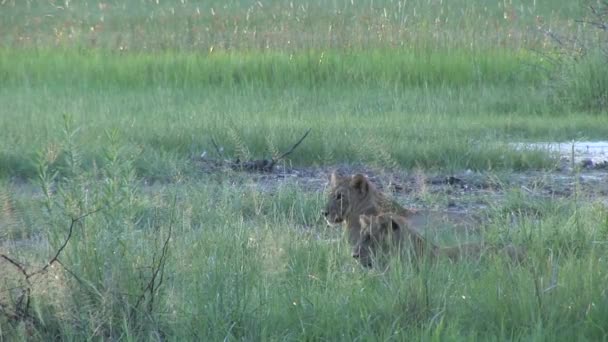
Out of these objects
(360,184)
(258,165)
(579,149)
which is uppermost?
(360,184)

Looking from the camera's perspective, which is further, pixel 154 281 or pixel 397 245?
pixel 397 245

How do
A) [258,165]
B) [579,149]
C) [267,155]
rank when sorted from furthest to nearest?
[579,149] < [267,155] < [258,165]

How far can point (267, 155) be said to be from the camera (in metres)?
9.69

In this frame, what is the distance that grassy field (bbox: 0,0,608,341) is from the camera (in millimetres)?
4801

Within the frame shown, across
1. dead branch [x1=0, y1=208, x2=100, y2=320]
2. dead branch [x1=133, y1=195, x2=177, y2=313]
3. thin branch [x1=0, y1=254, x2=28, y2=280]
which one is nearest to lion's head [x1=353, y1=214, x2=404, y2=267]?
dead branch [x1=133, y1=195, x2=177, y2=313]

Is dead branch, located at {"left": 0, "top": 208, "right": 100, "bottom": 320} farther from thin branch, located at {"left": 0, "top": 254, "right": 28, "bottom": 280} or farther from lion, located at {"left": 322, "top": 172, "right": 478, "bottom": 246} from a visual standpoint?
lion, located at {"left": 322, "top": 172, "right": 478, "bottom": 246}

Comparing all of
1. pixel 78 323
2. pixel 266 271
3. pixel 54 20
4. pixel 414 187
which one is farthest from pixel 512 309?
pixel 54 20

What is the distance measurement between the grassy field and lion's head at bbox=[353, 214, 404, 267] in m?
0.16

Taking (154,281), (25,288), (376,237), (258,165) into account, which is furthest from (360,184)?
(258,165)

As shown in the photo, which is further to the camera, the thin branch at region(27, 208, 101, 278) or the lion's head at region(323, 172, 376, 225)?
the lion's head at region(323, 172, 376, 225)

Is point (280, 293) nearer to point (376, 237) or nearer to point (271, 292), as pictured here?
A: point (271, 292)

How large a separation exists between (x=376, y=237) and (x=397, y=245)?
155mm

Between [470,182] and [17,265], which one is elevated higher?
[17,265]

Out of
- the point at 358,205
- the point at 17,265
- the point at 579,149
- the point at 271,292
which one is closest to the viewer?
the point at 17,265
